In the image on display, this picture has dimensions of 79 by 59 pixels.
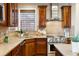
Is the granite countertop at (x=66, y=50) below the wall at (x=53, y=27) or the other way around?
below

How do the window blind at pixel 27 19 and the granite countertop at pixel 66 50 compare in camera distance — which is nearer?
the granite countertop at pixel 66 50

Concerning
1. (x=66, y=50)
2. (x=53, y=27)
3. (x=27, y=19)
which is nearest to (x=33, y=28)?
(x=27, y=19)

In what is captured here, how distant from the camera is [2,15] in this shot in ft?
9.72

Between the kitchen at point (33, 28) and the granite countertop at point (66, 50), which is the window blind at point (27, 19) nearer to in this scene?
the kitchen at point (33, 28)

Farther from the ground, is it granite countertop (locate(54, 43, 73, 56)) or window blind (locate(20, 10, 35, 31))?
window blind (locate(20, 10, 35, 31))

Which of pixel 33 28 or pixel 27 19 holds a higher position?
pixel 27 19

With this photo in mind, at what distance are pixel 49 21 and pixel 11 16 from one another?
2.08m

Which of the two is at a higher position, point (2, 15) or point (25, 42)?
point (2, 15)

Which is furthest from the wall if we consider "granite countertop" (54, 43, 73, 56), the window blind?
"granite countertop" (54, 43, 73, 56)

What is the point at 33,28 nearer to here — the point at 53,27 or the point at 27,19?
the point at 27,19

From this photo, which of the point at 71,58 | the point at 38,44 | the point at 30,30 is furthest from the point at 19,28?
the point at 71,58

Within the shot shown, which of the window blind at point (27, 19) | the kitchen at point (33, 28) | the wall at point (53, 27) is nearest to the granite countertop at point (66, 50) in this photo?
the kitchen at point (33, 28)

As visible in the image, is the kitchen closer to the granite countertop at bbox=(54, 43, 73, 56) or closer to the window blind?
the window blind

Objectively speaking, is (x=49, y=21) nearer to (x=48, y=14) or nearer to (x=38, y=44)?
(x=48, y=14)
